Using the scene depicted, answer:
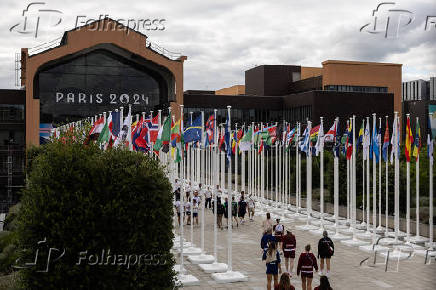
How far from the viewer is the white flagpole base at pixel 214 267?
19688 millimetres

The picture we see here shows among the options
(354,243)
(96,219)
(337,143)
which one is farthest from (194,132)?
(337,143)

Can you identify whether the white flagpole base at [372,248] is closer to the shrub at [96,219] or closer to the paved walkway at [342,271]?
the paved walkway at [342,271]

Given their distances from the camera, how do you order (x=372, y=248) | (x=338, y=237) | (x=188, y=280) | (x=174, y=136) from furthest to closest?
(x=338, y=237), (x=372, y=248), (x=174, y=136), (x=188, y=280)

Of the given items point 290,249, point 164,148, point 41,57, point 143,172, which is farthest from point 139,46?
point 143,172

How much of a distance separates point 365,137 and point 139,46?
109 feet

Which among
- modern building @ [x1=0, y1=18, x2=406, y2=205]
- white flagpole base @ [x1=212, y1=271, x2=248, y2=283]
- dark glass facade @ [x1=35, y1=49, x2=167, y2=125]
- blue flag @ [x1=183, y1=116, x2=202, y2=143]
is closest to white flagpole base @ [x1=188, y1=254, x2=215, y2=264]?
white flagpole base @ [x1=212, y1=271, x2=248, y2=283]

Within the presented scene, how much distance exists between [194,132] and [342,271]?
303 inches

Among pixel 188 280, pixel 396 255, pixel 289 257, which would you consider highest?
pixel 289 257

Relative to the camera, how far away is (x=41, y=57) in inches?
2050

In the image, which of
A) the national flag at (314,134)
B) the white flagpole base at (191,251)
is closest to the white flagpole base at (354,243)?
the national flag at (314,134)

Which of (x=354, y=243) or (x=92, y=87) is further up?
(x=92, y=87)

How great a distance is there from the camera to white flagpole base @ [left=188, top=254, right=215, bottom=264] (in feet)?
69.3

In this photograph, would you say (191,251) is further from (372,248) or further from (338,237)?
(338,237)

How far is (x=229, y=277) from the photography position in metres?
18.5
